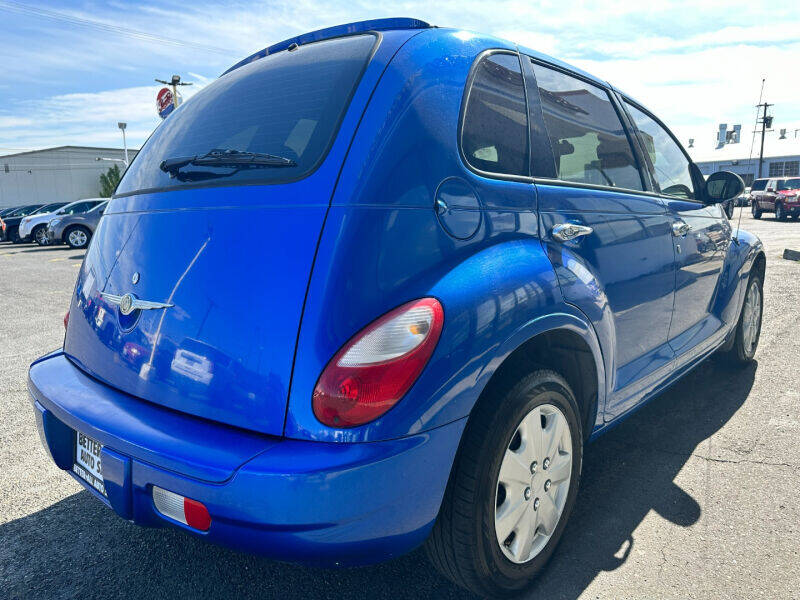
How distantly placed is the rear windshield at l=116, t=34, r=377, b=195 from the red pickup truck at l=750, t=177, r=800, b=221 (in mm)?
25242

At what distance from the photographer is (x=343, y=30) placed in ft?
7.01

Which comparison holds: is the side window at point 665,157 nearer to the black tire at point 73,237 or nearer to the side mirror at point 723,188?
the side mirror at point 723,188

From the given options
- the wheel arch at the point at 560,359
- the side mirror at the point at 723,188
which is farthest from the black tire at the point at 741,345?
the wheel arch at the point at 560,359

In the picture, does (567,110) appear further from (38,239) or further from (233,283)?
(38,239)

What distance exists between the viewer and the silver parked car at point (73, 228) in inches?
690

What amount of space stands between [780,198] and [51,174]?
6380 centimetres

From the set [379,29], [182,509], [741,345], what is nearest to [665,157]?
[741,345]

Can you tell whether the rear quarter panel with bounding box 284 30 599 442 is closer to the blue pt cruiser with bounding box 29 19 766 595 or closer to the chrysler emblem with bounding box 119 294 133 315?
the blue pt cruiser with bounding box 29 19 766 595

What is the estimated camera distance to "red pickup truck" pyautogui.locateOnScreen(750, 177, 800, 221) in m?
23.2

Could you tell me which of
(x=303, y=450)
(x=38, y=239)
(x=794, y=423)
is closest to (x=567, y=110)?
(x=303, y=450)

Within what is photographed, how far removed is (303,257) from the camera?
1.53 m

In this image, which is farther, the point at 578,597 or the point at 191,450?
the point at 578,597

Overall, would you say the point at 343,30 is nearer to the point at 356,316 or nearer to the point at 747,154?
the point at 356,316

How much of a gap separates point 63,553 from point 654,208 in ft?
9.28
